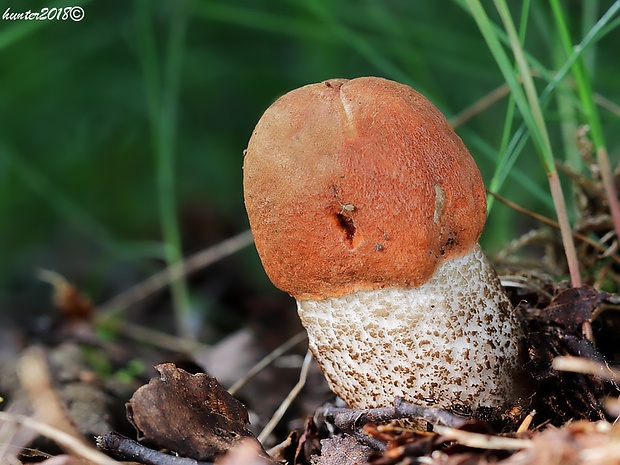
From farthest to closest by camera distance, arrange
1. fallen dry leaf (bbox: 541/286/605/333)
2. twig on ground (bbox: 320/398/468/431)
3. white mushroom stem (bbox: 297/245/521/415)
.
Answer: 1. fallen dry leaf (bbox: 541/286/605/333)
2. white mushroom stem (bbox: 297/245/521/415)
3. twig on ground (bbox: 320/398/468/431)

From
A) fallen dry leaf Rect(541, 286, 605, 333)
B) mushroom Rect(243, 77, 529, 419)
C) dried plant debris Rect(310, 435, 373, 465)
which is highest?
mushroom Rect(243, 77, 529, 419)

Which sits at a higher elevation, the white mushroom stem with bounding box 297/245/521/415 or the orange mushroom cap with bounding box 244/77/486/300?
the orange mushroom cap with bounding box 244/77/486/300

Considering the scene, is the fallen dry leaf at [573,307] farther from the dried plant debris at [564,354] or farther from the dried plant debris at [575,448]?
the dried plant debris at [575,448]

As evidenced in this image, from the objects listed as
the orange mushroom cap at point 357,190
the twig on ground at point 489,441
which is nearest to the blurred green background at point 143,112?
the orange mushroom cap at point 357,190

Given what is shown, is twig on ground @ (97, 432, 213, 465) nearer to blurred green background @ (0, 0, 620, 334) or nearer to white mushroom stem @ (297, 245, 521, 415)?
white mushroom stem @ (297, 245, 521, 415)

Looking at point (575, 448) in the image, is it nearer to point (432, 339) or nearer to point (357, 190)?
point (432, 339)

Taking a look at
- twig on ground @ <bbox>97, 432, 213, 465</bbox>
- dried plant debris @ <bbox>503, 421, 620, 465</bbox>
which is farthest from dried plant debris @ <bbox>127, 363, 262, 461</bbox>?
dried plant debris @ <bbox>503, 421, 620, 465</bbox>

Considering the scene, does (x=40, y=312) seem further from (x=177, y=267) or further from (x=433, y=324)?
(x=433, y=324)

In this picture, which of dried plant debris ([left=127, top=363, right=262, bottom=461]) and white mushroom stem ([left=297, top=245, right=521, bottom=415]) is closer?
dried plant debris ([left=127, top=363, right=262, bottom=461])
